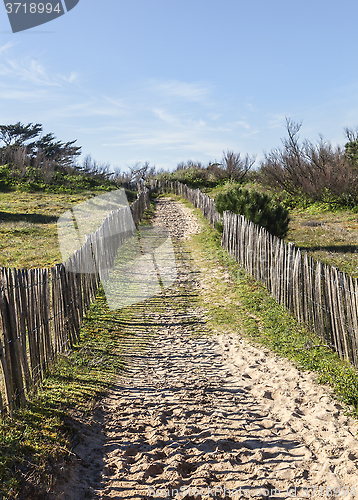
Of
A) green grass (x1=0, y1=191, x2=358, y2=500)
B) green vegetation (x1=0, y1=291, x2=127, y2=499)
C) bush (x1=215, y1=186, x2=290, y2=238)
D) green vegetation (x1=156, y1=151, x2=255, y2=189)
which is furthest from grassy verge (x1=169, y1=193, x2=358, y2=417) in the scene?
green vegetation (x1=156, y1=151, x2=255, y2=189)

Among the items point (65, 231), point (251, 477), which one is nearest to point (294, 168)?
point (65, 231)

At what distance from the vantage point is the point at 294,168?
21922 millimetres

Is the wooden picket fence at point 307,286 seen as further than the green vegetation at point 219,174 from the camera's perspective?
No

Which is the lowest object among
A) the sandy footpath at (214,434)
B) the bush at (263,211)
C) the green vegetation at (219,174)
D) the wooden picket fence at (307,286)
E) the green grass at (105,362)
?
the sandy footpath at (214,434)

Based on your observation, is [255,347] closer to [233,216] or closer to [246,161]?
[233,216]

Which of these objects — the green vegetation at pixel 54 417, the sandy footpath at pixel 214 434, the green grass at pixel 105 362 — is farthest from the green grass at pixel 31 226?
the sandy footpath at pixel 214 434

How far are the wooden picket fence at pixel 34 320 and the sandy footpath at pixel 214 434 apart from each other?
0.83 metres

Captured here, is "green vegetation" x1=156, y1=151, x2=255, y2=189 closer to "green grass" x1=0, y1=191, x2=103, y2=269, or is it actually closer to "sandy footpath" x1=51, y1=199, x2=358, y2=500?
"green grass" x1=0, y1=191, x2=103, y2=269

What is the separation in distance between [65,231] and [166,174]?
22.2 meters

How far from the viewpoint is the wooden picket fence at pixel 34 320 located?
3543 millimetres

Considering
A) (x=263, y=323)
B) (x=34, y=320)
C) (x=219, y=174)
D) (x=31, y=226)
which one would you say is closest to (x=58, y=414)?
(x=34, y=320)

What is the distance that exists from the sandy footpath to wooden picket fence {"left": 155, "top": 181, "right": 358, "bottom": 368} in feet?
2.73

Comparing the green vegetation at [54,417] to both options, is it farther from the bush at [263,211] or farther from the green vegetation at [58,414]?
the bush at [263,211]

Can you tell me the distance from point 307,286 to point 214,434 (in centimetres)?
321
